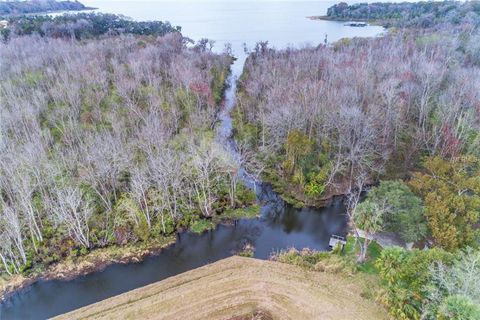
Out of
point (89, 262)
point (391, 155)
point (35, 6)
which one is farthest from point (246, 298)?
point (35, 6)

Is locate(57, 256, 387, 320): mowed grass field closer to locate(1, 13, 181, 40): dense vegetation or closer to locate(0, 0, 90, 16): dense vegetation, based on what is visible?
locate(1, 13, 181, 40): dense vegetation

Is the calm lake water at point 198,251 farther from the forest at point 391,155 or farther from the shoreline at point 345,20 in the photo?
the shoreline at point 345,20

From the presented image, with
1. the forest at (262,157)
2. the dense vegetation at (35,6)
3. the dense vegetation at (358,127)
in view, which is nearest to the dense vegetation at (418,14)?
the forest at (262,157)

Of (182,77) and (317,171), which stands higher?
(182,77)

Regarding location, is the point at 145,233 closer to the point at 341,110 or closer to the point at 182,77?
the point at 341,110

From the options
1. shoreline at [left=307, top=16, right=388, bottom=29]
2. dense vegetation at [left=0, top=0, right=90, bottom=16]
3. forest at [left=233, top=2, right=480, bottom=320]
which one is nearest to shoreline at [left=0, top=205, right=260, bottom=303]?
forest at [left=233, top=2, right=480, bottom=320]

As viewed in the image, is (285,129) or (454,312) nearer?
(454,312)

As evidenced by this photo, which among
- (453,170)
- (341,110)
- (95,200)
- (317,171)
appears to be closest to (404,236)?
(453,170)
